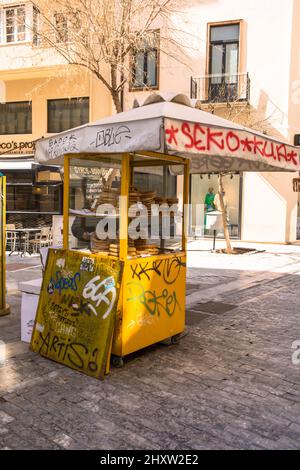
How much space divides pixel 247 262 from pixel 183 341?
274 inches

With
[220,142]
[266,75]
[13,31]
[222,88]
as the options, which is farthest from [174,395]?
[13,31]

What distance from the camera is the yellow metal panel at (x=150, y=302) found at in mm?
4531

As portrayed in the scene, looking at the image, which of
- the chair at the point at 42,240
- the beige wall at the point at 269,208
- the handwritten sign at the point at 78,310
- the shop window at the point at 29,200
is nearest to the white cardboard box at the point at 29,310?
the handwritten sign at the point at 78,310

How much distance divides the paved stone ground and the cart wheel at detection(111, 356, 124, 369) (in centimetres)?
9

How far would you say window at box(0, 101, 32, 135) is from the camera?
63.5 ft

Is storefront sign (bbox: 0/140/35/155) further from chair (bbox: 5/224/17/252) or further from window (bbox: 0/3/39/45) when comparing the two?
chair (bbox: 5/224/17/252)

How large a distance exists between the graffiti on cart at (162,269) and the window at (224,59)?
41.4ft

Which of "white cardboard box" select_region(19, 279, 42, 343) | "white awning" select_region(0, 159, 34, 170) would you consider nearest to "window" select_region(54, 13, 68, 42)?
"white awning" select_region(0, 159, 34, 170)

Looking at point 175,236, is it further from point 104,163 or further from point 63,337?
point 63,337

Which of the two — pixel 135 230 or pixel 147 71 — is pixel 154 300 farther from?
pixel 147 71

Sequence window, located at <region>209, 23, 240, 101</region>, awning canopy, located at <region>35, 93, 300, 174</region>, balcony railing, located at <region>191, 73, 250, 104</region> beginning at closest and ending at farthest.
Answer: awning canopy, located at <region>35, 93, 300, 174</region>
balcony railing, located at <region>191, 73, 250, 104</region>
window, located at <region>209, 23, 240, 101</region>

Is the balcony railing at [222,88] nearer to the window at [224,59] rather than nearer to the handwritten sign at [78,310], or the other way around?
the window at [224,59]

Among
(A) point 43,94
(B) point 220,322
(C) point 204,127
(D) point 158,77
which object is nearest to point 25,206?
(A) point 43,94

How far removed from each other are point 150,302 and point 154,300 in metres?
0.07
